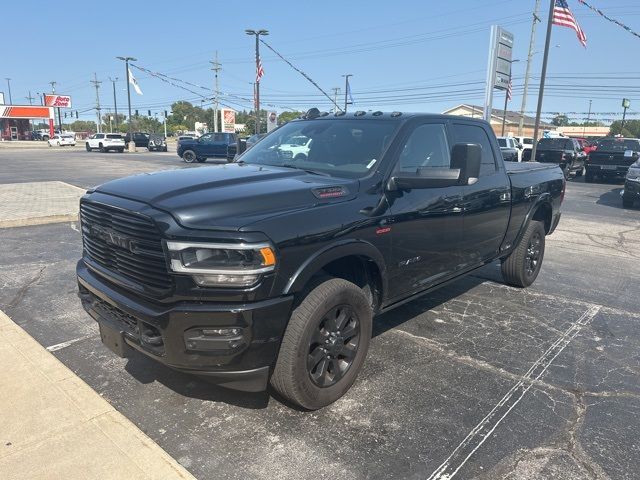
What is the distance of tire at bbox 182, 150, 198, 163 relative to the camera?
28042 mm

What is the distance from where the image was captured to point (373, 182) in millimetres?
3328

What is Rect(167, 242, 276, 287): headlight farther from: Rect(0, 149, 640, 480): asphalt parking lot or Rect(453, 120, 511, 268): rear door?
Rect(453, 120, 511, 268): rear door

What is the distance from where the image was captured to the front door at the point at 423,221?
3.49m

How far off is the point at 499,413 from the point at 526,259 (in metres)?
3.02

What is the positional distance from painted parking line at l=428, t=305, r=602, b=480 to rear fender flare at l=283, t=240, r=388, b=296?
108 centimetres

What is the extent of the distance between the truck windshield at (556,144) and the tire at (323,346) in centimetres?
2152

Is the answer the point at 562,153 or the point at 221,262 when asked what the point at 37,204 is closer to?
the point at 221,262

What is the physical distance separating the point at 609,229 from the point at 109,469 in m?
10.7

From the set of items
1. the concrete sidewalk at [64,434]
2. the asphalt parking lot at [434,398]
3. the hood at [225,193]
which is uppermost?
the hood at [225,193]

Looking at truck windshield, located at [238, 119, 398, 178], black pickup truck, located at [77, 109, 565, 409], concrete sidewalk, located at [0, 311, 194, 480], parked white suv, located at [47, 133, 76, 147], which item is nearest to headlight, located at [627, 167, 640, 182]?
black pickup truck, located at [77, 109, 565, 409]

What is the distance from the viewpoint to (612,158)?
19688 millimetres

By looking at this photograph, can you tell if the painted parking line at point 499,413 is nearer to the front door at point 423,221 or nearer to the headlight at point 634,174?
the front door at point 423,221

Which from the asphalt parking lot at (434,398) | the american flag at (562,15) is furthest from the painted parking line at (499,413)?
the american flag at (562,15)

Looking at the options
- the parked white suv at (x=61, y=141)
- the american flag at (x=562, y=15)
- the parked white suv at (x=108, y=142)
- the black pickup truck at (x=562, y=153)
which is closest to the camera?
the american flag at (x=562, y=15)
